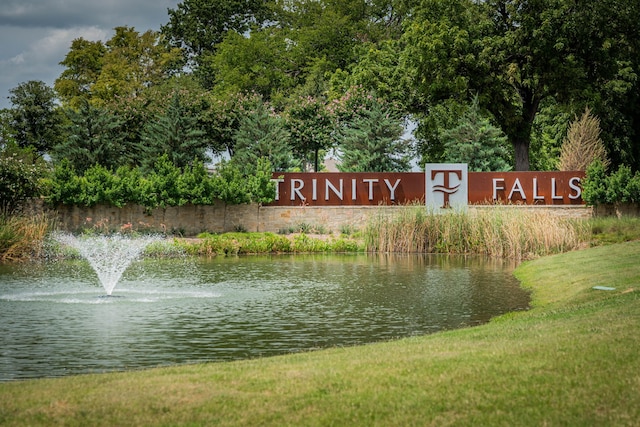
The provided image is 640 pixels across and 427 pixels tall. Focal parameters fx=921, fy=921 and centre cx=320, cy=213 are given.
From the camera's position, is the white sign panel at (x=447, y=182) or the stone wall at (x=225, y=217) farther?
the white sign panel at (x=447, y=182)

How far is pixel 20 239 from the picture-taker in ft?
93.0

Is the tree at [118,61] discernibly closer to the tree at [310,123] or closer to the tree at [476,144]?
the tree at [310,123]

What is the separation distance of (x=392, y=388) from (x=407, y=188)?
32.4 metres

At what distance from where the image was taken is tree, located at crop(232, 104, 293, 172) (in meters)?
Answer: 44.5

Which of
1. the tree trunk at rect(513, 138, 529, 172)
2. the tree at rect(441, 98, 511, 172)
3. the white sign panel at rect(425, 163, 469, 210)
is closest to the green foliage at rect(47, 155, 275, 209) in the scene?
the white sign panel at rect(425, 163, 469, 210)

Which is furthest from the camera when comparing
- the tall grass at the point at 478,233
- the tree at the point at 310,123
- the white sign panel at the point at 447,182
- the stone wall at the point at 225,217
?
the tree at the point at 310,123

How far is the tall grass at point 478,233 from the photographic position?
93.1 ft

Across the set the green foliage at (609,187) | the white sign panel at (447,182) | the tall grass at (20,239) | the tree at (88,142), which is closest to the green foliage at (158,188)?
the tall grass at (20,239)

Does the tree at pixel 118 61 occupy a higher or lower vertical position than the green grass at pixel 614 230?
higher

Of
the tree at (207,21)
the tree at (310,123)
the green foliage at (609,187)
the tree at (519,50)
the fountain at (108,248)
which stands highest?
the tree at (207,21)

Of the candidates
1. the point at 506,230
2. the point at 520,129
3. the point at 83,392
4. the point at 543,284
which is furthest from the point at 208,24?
the point at 83,392

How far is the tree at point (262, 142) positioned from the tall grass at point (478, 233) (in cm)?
1281

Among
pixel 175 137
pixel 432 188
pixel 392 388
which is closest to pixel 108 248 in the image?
pixel 432 188

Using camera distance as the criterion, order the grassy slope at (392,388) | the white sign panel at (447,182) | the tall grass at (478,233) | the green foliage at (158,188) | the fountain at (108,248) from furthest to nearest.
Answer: the white sign panel at (447,182)
the green foliage at (158,188)
the tall grass at (478,233)
the fountain at (108,248)
the grassy slope at (392,388)
